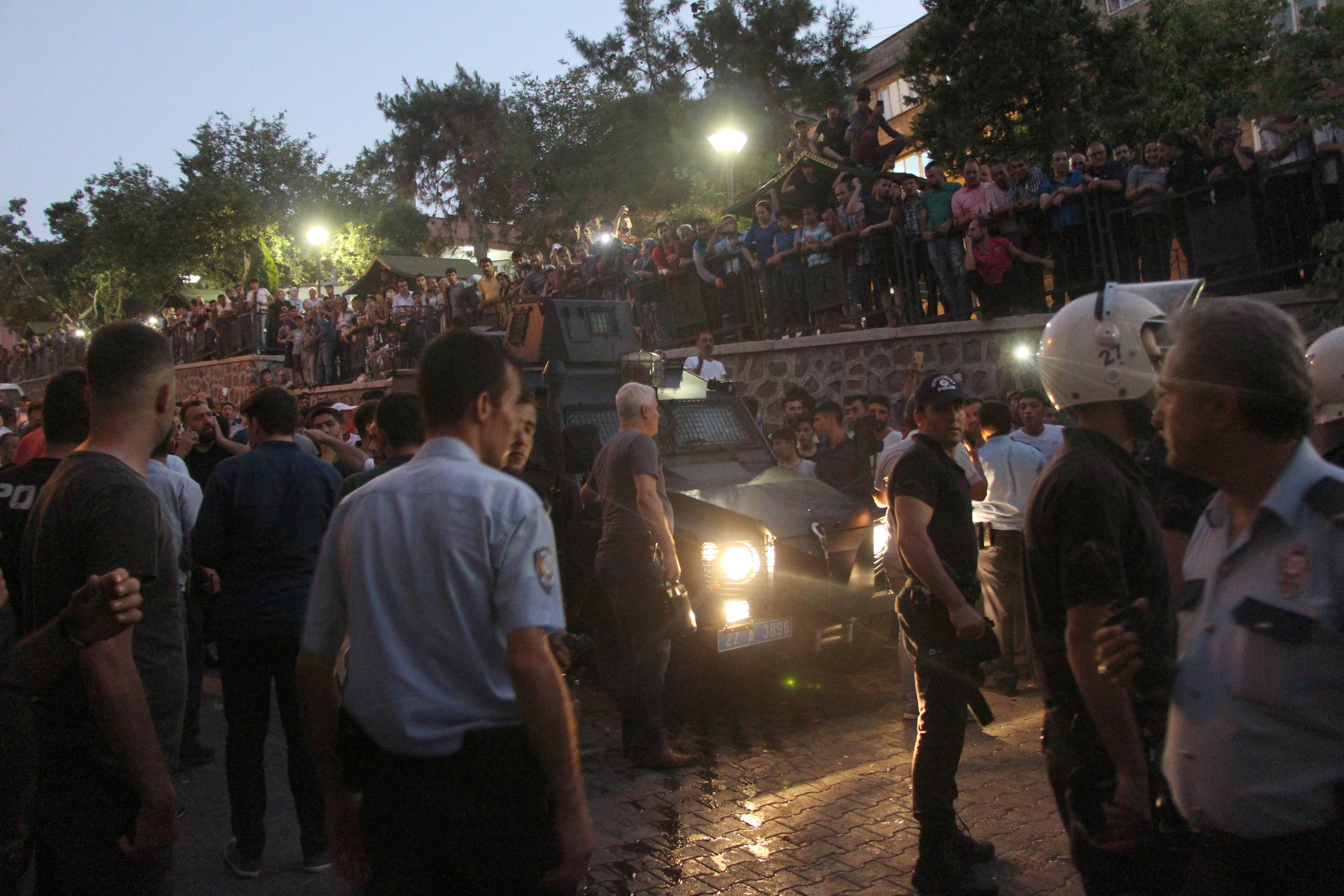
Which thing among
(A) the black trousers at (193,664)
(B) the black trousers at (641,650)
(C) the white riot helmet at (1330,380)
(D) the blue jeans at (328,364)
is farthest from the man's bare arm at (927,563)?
(D) the blue jeans at (328,364)

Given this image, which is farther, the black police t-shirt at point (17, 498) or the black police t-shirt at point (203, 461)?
the black police t-shirt at point (203, 461)

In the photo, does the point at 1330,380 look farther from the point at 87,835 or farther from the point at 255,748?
the point at 255,748

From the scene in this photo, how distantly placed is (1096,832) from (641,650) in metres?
3.32

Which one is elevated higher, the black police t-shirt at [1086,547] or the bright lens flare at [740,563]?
the black police t-shirt at [1086,547]

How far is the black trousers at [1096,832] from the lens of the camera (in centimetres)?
230

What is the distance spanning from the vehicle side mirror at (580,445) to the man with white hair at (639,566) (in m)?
0.68

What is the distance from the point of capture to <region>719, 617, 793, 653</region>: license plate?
5961 mm

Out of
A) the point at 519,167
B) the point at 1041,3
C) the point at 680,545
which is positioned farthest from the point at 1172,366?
the point at 519,167

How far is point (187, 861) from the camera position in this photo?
15.0 feet

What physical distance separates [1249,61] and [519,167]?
32882mm

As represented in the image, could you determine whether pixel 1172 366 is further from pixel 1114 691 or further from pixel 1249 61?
pixel 1249 61

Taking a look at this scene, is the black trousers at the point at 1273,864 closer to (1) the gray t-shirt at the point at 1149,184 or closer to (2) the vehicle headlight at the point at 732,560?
(2) the vehicle headlight at the point at 732,560

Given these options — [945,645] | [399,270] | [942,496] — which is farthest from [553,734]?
[399,270]

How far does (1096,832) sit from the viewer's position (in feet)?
7.75
